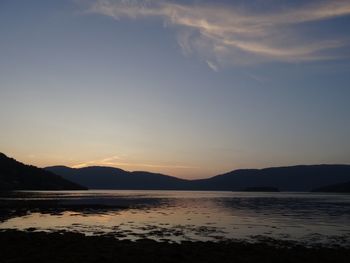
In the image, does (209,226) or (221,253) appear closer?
(221,253)

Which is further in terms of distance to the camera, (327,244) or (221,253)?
Answer: (327,244)

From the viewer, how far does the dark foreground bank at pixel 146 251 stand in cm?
2966

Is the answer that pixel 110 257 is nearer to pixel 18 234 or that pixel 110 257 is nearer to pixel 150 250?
pixel 150 250

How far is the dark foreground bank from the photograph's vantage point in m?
29.7

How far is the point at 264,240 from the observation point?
4134 centimetres

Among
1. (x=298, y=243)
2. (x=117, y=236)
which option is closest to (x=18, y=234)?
A: (x=117, y=236)

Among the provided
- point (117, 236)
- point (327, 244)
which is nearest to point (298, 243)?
point (327, 244)

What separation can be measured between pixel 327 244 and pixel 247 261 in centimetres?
1382

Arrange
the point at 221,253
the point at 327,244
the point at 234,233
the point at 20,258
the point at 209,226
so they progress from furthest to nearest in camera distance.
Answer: the point at 209,226
the point at 234,233
the point at 327,244
the point at 221,253
the point at 20,258

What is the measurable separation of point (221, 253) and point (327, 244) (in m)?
→ 13.2

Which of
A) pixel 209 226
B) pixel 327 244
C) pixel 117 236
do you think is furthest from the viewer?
pixel 209 226

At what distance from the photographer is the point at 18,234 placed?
42.0 meters

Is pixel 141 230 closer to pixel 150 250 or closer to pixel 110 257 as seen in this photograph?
pixel 150 250

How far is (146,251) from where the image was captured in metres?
32.5
